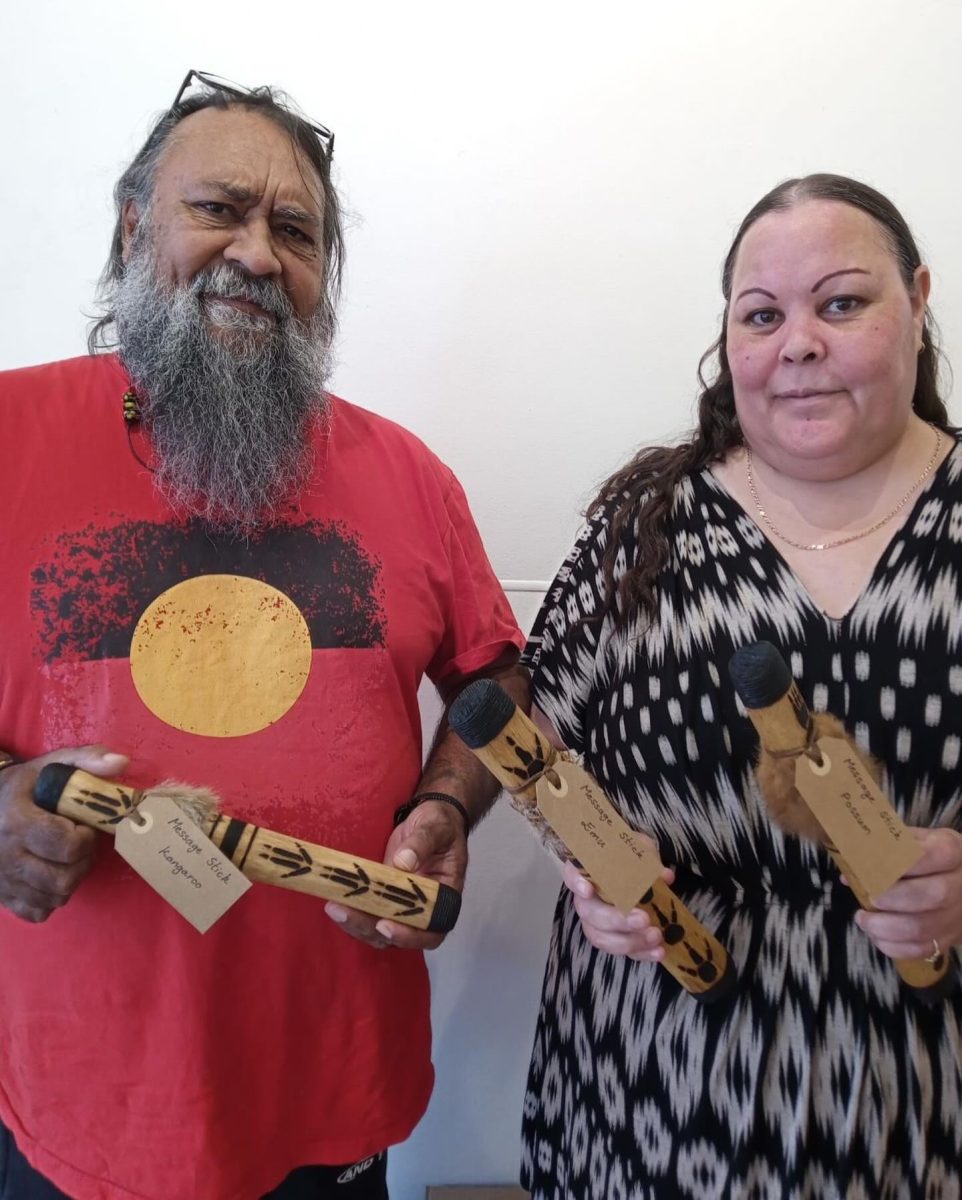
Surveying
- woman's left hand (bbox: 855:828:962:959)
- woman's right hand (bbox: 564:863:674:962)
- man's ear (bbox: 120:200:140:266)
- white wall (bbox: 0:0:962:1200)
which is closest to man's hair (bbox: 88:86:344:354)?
man's ear (bbox: 120:200:140:266)

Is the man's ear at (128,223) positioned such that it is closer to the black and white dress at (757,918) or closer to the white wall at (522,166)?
the white wall at (522,166)

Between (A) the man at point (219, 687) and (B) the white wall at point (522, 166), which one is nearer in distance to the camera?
(A) the man at point (219, 687)

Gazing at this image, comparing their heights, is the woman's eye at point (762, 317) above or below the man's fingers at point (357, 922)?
above

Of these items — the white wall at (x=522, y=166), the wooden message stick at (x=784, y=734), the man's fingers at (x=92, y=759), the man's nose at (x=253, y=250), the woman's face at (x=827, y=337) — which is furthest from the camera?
the white wall at (x=522, y=166)

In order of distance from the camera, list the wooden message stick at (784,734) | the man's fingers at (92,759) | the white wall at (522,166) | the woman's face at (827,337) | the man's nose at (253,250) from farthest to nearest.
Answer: the white wall at (522,166)
the man's nose at (253,250)
the woman's face at (827,337)
the man's fingers at (92,759)
the wooden message stick at (784,734)

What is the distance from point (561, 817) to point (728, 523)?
38 cm

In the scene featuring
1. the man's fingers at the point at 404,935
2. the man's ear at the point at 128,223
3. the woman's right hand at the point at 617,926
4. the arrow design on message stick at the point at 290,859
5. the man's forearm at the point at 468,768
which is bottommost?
the man's fingers at the point at 404,935

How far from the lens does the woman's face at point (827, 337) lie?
72cm

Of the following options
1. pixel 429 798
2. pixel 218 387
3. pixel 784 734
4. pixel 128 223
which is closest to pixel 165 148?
pixel 128 223

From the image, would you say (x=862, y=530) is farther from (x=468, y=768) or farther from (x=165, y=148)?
(x=165, y=148)

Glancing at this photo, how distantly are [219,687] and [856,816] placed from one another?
557 millimetres

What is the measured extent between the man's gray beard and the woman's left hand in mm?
663

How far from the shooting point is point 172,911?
707 millimetres

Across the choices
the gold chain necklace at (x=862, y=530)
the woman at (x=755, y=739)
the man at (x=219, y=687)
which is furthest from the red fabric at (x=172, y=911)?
the gold chain necklace at (x=862, y=530)
